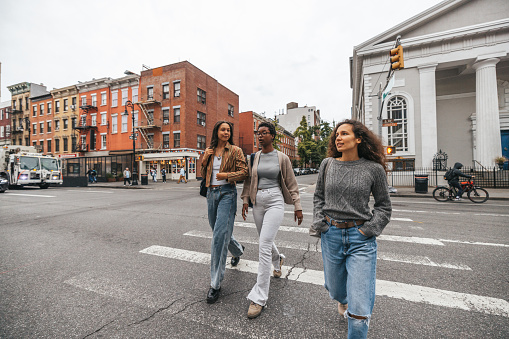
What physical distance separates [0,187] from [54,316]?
762 inches

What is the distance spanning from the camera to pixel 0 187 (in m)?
15.5

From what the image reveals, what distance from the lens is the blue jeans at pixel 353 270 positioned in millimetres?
1683

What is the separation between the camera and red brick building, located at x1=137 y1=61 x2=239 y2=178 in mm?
29812

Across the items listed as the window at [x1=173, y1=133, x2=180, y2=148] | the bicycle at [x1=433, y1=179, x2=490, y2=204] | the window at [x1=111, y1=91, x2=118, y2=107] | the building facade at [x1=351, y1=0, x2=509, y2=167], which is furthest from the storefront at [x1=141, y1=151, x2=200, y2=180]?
the bicycle at [x1=433, y1=179, x2=490, y2=204]

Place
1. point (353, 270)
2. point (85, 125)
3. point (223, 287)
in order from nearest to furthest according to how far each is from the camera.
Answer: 1. point (353, 270)
2. point (223, 287)
3. point (85, 125)

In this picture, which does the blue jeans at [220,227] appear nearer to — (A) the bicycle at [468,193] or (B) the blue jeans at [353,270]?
(B) the blue jeans at [353,270]

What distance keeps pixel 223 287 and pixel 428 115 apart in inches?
884

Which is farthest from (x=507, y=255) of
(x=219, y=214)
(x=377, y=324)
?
(x=219, y=214)

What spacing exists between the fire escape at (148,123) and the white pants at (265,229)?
30.7 meters

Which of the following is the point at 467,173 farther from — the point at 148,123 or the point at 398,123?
the point at 148,123

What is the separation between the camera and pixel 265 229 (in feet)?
8.70

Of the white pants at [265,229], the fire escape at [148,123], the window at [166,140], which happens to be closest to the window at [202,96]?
the fire escape at [148,123]

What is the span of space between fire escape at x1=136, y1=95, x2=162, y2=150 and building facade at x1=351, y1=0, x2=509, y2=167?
954 inches

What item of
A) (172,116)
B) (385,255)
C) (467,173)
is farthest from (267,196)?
(172,116)
